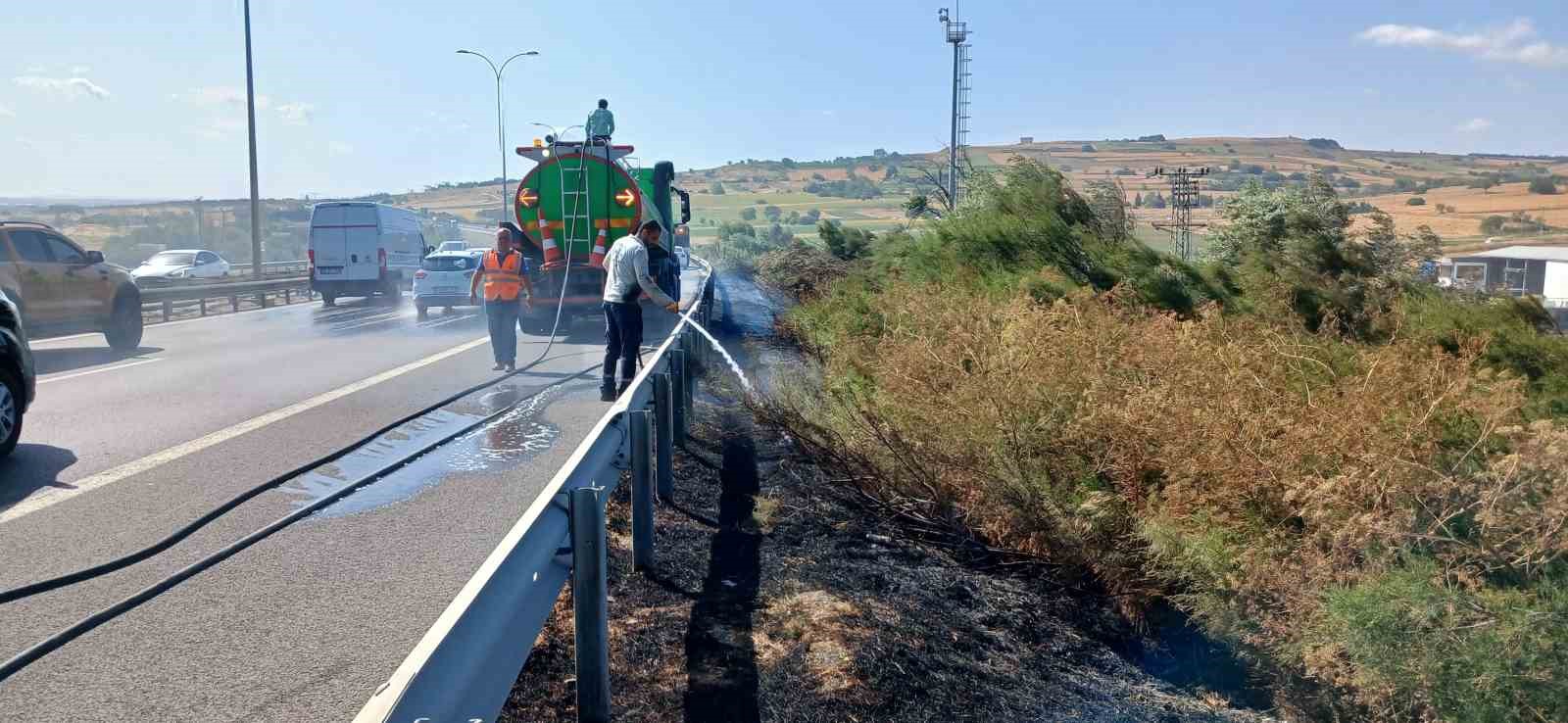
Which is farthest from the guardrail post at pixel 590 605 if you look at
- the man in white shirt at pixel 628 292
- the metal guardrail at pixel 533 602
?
the man in white shirt at pixel 628 292

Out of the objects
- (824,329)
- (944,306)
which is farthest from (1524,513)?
(824,329)

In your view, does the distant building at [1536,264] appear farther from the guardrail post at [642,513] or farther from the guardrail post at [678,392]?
the guardrail post at [642,513]

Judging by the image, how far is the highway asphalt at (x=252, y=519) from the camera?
4.70m

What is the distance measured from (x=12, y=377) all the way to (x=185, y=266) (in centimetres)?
3353

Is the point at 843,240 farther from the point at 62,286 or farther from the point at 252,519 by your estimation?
the point at 252,519

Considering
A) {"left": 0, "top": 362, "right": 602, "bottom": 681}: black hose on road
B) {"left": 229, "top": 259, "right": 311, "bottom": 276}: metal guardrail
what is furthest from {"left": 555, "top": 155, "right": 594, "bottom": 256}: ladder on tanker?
{"left": 229, "top": 259, "right": 311, "bottom": 276}: metal guardrail

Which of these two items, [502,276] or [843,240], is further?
[843,240]

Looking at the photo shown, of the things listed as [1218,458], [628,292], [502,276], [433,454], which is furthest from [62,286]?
[1218,458]

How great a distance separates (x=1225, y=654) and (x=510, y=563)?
3.05 meters

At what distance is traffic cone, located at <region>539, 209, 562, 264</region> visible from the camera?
20.3 meters

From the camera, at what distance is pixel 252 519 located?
24.0ft

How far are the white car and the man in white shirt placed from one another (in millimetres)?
16404

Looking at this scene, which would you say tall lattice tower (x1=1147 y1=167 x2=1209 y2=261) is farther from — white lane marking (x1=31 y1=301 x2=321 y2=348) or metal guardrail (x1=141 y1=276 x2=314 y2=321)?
metal guardrail (x1=141 y1=276 x2=314 y2=321)

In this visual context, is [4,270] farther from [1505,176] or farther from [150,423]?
[1505,176]
